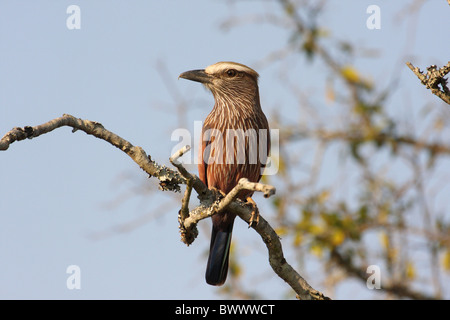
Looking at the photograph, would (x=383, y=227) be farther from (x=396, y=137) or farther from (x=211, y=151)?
(x=211, y=151)

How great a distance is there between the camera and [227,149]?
514 cm

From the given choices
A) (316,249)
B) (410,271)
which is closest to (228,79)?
(316,249)

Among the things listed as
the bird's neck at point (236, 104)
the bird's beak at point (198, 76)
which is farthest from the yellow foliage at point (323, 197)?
the bird's beak at point (198, 76)

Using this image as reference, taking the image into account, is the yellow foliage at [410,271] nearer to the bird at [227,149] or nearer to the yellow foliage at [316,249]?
the yellow foliage at [316,249]

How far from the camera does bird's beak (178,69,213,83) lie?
5799 mm

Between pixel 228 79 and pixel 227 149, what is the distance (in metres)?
1.05

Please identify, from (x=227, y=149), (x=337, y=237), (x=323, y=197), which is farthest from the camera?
(x=323, y=197)

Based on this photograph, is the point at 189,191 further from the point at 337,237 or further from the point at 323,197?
the point at 323,197

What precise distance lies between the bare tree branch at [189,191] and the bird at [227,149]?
75cm

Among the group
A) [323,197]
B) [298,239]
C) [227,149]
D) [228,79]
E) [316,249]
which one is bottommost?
[316,249]

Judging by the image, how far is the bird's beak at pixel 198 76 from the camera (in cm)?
580

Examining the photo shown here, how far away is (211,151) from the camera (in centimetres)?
520
